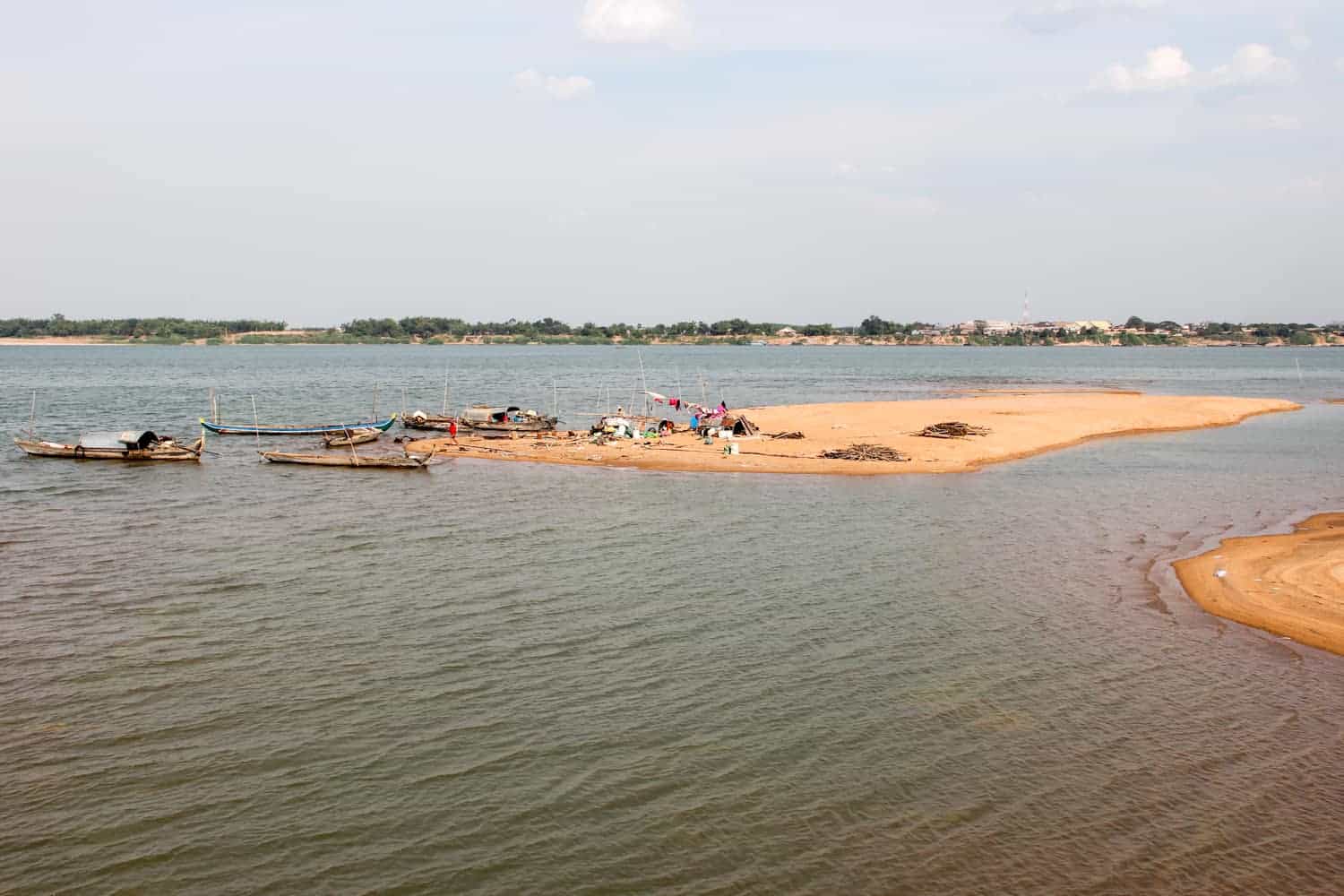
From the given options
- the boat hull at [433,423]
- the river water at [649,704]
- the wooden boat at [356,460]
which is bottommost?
the river water at [649,704]

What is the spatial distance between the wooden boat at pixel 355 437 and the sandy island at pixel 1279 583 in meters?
35.1

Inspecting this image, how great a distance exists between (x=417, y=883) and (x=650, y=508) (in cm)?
2056

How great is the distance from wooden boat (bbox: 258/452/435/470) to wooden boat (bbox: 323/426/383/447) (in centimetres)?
455

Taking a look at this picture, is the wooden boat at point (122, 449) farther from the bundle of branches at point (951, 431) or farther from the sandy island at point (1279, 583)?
the sandy island at point (1279, 583)

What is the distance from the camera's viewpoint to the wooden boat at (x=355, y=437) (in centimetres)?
4678

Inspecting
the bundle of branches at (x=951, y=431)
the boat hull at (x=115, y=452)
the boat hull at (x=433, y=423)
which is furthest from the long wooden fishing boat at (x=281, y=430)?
the bundle of branches at (x=951, y=431)

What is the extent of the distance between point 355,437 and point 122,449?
31.8ft

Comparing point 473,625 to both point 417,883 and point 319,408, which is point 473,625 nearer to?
point 417,883

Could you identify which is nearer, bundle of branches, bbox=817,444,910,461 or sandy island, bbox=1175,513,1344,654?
sandy island, bbox=1175,513,1344,654

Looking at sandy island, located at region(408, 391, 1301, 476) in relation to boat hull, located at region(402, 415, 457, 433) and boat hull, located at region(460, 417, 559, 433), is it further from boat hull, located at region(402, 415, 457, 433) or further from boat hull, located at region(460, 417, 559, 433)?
boat hull, located at region(402, 415, 457, 433)

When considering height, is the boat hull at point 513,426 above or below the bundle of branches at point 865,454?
above

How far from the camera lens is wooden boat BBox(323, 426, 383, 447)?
46.8 m

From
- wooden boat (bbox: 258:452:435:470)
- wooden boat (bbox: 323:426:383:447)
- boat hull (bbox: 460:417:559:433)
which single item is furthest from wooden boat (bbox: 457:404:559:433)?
wooden boat (bbox: 258:452:435:470)

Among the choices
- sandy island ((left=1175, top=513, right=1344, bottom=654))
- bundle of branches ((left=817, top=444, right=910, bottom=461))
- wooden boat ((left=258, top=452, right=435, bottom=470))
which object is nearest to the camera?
sandy island ((left=1175, top=513, right=1344, bottom=654))
